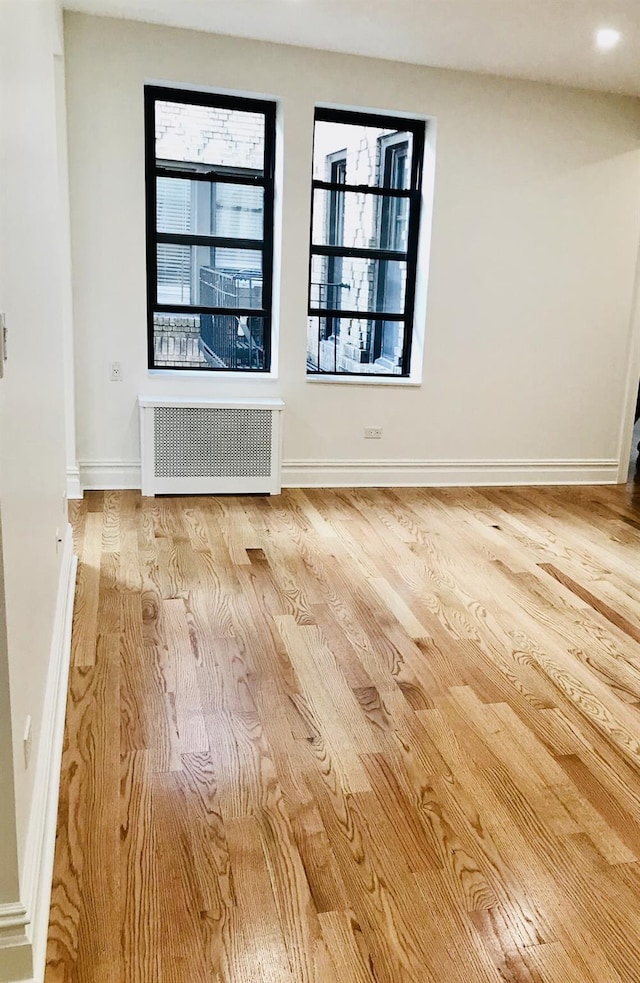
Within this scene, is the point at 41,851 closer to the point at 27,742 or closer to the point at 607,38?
the point at 27,742

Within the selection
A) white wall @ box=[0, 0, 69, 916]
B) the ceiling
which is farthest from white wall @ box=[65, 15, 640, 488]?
white wall @ box=[0, 0, 69, 916]

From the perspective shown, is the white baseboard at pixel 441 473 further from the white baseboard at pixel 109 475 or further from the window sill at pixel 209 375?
the white baseboard at pixel 109 475

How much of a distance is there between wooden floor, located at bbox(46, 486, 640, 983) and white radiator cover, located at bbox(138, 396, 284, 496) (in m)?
0.84

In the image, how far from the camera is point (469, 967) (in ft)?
5.28

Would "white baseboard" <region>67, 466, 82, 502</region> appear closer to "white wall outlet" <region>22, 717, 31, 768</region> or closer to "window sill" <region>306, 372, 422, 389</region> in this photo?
"window sill" <region>306, 372, 422, 389</region>

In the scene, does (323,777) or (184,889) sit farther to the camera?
(323,777)

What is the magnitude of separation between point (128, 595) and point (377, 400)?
2.55 meters

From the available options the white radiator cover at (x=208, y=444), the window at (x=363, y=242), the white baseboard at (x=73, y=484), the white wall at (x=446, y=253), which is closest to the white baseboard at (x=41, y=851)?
the white baseboard at (x=73, y=484)

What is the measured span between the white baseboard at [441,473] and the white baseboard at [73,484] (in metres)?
1.31

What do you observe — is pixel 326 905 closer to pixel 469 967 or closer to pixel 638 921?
pixel 469 967

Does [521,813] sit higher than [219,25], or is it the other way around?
[219,25]

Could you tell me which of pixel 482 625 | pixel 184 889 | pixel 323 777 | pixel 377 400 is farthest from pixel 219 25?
pixel 184 889

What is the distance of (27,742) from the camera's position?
1.69 metres

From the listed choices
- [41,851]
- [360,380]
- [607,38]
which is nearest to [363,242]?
[360,380]
